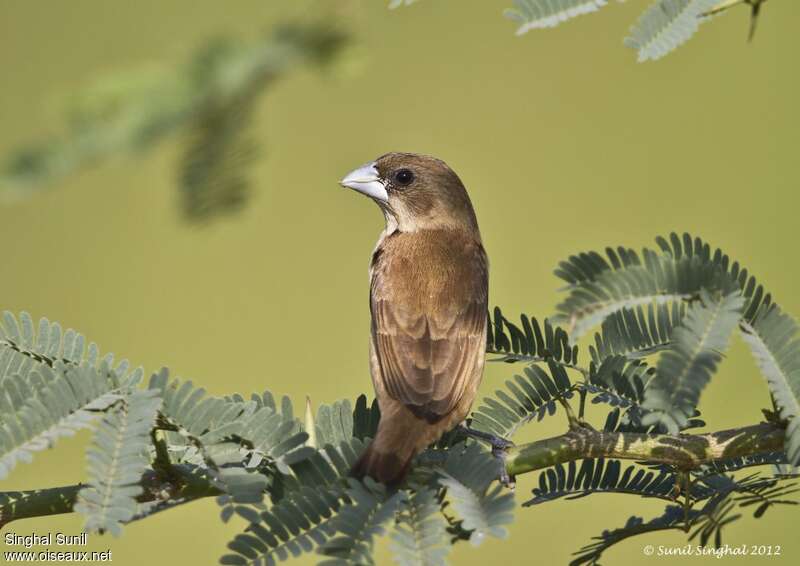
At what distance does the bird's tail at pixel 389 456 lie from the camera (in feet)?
5.14

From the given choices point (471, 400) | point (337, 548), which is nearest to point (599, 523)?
point (471, 400)

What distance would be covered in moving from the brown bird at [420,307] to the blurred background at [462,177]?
5.37ft

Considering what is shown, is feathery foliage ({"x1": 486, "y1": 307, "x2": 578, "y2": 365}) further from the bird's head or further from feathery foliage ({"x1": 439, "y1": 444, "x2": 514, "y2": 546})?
the bird's head

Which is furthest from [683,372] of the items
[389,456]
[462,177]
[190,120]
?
[462,177]

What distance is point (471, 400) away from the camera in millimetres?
2465

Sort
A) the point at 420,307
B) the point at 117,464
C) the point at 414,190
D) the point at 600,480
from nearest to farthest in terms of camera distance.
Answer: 1. the point at 117,464
2. the point at 600,480
3. the point at 420,307
4. the point at 414,190

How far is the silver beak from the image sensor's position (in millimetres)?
3443

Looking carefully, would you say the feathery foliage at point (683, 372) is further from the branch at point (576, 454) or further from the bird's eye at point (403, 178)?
the bird's eye at point (403, 178)

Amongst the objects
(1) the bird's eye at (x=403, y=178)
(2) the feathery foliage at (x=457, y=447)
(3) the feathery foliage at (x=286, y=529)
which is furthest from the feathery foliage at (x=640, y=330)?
(1) the bird's eye at (x=403, y=178)

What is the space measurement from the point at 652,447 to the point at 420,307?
1.08m

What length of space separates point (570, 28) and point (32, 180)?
659 cm

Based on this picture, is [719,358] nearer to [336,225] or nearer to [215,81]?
[215,81]

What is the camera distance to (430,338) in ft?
8.47

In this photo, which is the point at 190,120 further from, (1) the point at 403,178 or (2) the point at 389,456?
(1) the point at 403,178
